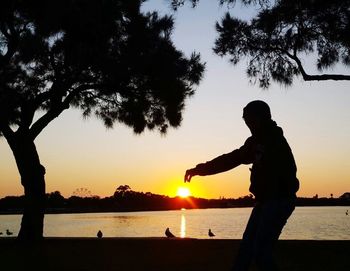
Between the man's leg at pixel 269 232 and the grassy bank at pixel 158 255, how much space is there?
3.55 m

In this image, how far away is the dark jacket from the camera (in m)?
4.06

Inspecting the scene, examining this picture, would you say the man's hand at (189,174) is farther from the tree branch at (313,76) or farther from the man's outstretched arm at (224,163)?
the tree branch at (313,76)

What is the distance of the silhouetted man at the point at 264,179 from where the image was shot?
4012 mm

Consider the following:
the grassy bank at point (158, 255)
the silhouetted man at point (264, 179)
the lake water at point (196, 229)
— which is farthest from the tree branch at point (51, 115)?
the lake water at point (196, 229)

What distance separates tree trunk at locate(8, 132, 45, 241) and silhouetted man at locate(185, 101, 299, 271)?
970cm

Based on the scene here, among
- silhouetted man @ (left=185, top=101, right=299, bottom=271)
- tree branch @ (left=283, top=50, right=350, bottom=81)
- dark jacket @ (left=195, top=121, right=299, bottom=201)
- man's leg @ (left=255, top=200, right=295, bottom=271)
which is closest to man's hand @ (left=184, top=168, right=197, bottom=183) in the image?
silhouetted man @ (left=185, top=101, right=299, bottom=271)

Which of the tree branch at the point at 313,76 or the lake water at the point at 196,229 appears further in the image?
the lake water at the point at 196,229

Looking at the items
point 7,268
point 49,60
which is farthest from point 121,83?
point 7,268

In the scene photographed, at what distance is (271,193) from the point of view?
405 centimetres

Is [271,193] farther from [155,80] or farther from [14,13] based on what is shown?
[14,13]

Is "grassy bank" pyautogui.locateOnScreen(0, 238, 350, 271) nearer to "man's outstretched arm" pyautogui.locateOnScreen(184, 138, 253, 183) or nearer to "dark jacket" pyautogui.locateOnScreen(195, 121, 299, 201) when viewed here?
"man's outstretched arm" pyautogui.locateOnScreen(184, 138, 253, 183)

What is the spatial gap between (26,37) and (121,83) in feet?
8.15

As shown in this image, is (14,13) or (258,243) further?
(14,13)

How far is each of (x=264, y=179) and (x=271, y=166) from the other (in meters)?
0.11
